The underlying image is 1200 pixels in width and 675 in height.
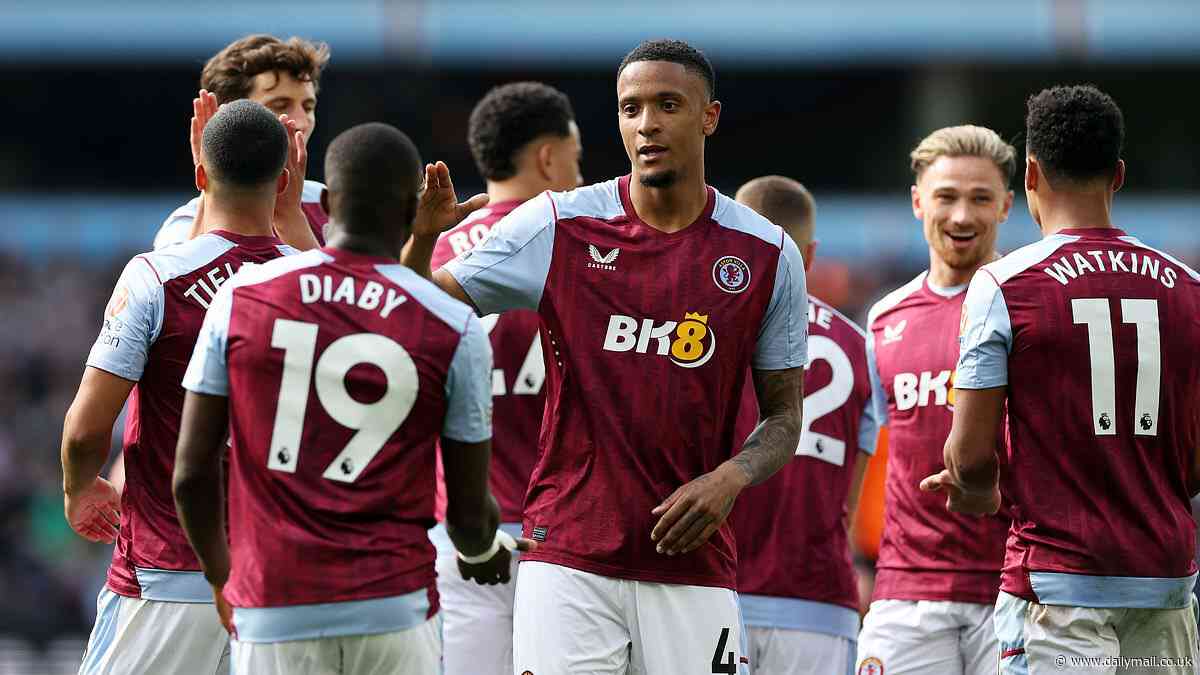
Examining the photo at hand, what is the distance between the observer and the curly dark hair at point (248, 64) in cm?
689

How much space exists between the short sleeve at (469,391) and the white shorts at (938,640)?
2804 mm

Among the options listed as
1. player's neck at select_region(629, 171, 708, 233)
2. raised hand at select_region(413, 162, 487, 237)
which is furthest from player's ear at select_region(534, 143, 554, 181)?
raised hand at select_region(413, 162, 487, 237)

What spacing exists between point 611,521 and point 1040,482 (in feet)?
4.95

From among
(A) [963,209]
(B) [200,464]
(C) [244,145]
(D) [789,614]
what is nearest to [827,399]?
(D) [789,614]

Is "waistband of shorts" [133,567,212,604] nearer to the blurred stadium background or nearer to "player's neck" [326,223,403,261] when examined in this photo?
"player's neck" [326,223,403,261]

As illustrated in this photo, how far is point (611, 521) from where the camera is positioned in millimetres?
5270

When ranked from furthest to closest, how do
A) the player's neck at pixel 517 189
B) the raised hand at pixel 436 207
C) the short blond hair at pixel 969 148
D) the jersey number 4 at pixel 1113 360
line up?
the player's neck at pixel 517 189 < the short blond hair at pixel 969 148 < the jersey number 4 at pixel 1113 360 < the raised hand at pixel 436 207

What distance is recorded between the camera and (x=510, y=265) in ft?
17.6

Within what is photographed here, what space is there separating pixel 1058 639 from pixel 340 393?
2.67 meters

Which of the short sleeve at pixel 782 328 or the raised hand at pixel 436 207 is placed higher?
the raised hand at pixel 436 207

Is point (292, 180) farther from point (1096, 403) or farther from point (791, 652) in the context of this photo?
point (1096, 403)

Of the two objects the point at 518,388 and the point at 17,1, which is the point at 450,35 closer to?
the point at 17,1

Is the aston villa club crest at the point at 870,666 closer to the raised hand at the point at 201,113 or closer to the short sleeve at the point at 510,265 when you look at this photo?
the short sleeve at the point at 510,265

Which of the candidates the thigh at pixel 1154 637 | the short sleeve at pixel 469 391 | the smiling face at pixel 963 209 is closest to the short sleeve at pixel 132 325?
the short sleeve at pixel 469 391
